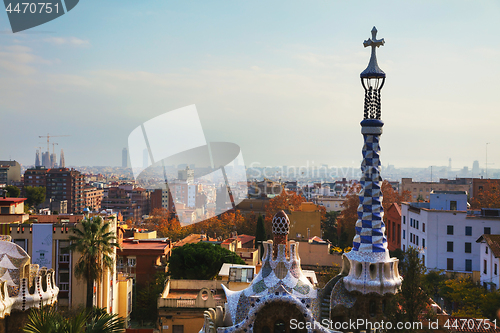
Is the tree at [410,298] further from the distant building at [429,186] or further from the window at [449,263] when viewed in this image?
the distant building at [429,186]

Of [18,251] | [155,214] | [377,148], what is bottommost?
[155,214]

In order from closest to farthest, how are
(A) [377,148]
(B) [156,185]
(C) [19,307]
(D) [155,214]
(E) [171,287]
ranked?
(A) [377,148]
(C) [19,307]
(E) [171,287]
(D) [155,214]
(B) [156,185]

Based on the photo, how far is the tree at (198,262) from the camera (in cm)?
2612

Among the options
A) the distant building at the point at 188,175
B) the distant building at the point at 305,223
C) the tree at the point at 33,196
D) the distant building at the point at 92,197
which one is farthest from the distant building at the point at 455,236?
the distant building at the point at 92,197

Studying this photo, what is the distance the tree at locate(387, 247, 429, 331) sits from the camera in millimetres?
11172

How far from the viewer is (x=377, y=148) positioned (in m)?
12.4

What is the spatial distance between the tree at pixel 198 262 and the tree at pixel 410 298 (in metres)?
15.0

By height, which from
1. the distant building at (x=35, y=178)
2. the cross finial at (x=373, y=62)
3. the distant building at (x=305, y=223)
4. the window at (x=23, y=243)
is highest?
the cross finial at (x=373, y=62)

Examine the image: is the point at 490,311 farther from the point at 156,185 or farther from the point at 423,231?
the point at 156,185

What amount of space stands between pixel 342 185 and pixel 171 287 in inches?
3919

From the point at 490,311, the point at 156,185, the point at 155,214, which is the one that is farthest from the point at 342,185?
the point at 490,311

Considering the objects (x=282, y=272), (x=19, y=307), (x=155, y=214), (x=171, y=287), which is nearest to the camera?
(x=282, y=272)

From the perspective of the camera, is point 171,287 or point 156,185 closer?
point 171,287

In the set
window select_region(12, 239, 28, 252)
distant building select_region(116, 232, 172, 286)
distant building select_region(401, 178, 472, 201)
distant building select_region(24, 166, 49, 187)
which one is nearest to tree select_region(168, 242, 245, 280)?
distant building select_region(116, 232, 172, 286)
